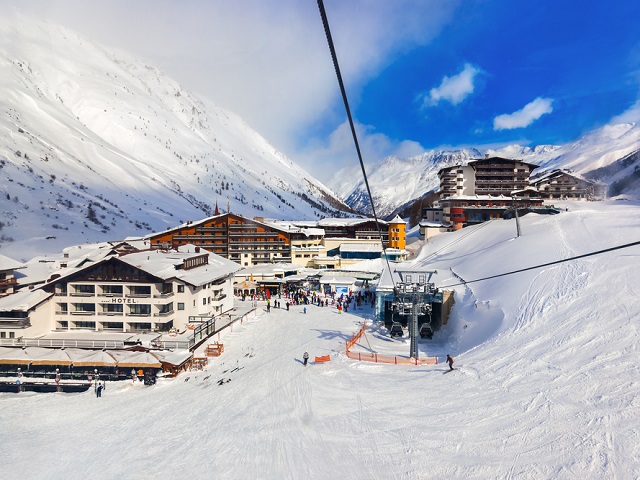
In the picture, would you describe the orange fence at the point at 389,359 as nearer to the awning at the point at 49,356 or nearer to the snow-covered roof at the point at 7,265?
the awning at the point at 49,356

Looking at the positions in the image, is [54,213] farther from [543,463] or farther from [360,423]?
[543,463]

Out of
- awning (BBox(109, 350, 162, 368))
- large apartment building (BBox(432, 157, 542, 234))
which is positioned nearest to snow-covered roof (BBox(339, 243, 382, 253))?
large apartment building (BBox(432, 157, 542, 234))

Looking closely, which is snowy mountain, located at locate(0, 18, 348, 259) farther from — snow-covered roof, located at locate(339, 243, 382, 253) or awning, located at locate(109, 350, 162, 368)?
awning, located at locate(109, 350, 162, 368)

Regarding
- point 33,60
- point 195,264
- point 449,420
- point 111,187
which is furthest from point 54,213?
point 33,60

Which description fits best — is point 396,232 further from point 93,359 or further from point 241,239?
point 93,359

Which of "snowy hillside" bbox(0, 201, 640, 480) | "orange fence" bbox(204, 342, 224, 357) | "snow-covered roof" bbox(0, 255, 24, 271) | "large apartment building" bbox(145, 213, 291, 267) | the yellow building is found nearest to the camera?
"snowy hillside" bbox(0, 201, 640, 480)

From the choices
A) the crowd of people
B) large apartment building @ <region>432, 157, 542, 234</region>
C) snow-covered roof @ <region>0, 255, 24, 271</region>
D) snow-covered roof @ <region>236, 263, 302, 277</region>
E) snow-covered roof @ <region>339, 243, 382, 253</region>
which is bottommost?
the crowd of people
